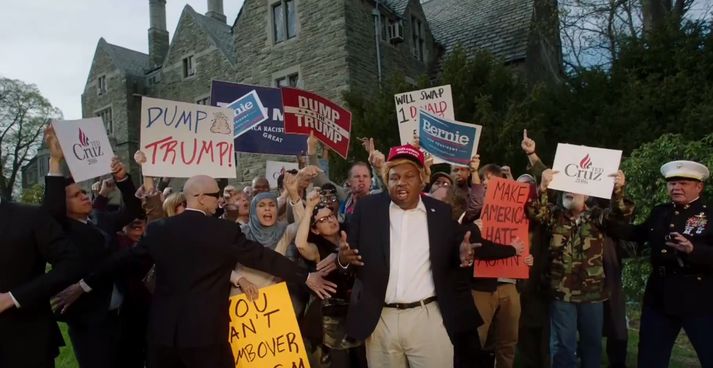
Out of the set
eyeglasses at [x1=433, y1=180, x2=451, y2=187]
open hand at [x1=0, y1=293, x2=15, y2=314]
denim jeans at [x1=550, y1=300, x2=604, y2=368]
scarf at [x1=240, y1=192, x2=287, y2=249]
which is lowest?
denim jeans at [x1=550, y1=300, x2=604, y2=368]

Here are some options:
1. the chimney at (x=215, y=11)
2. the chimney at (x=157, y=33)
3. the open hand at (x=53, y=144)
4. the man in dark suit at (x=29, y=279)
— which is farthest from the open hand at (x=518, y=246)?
the chimney at (x=157, y=33)

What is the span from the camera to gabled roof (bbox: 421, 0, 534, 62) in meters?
21.4

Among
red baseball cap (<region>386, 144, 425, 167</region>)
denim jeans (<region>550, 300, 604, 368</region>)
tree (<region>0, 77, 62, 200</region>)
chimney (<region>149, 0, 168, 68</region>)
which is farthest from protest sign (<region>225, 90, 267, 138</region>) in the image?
tree (<region>0, 77, 62, 200</region>)

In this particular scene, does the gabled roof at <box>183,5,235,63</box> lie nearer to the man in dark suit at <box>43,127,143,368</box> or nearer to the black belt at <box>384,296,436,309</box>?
the man in dark suit at <box>43,127,143,368</box>

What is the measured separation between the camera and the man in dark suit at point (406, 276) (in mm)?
3469

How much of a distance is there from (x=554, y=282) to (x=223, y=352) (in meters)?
3.04

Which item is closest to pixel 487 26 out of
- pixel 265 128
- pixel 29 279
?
pixel 265 128

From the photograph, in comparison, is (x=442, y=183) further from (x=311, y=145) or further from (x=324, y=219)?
(x=311, y=145)

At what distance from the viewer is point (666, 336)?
4.45 m

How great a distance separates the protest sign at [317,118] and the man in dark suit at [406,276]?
3.32 m

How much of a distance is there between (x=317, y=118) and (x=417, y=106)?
1232mm

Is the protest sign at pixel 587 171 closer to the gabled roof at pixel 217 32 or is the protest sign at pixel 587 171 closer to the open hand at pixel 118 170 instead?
the open hand at pixel 118 170

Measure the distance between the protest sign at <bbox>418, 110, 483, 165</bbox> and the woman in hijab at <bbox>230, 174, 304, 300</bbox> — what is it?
1.88 metres

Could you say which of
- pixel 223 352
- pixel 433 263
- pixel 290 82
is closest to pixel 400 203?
pixel 433 263
